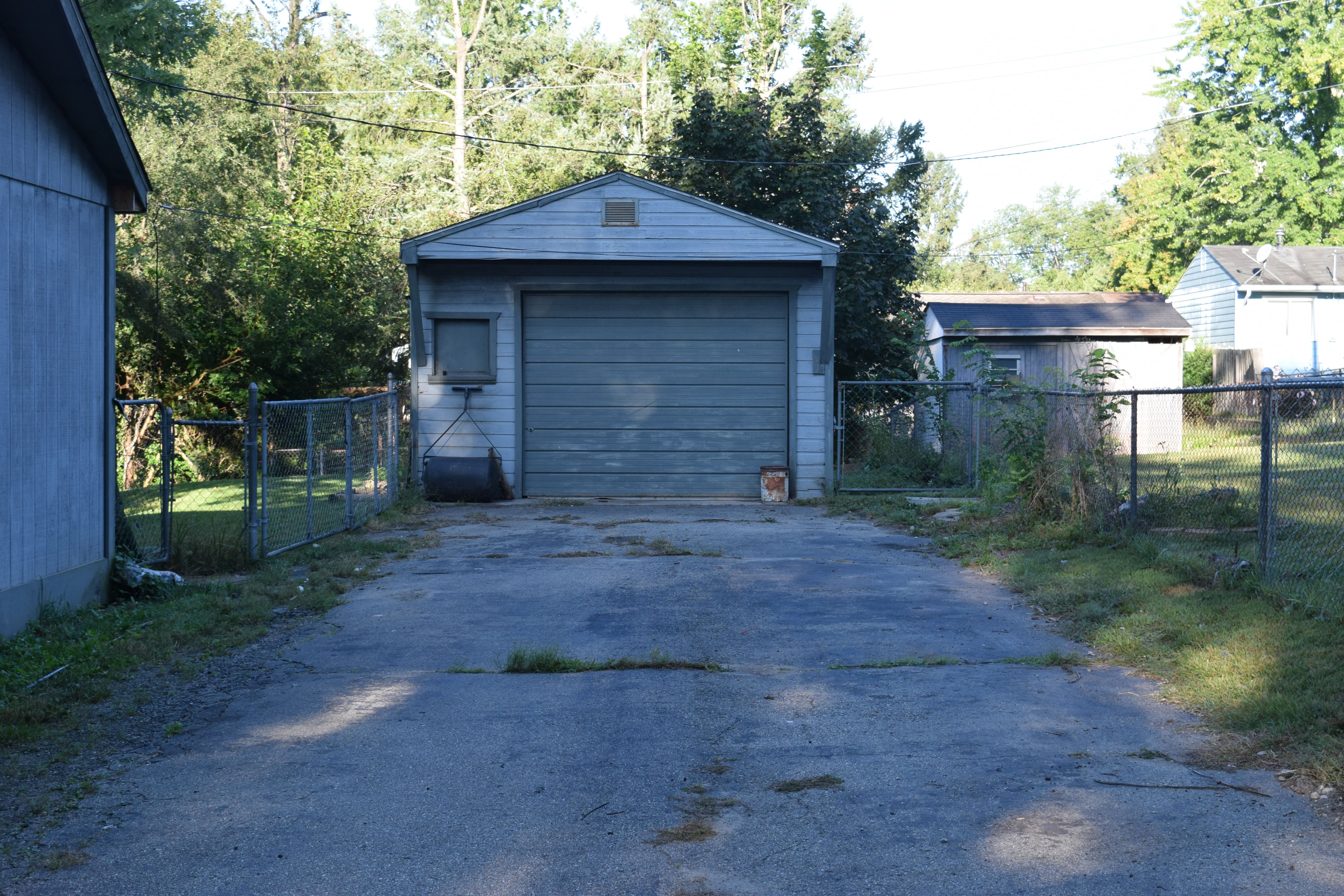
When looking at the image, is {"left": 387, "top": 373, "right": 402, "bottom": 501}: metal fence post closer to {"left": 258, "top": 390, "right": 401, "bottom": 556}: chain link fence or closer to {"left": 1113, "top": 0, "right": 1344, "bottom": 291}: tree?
{"left": 258, "top": 390, "right": 401, "bottom": 556}: chain link fence

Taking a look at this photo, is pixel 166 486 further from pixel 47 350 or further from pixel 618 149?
pixel 618 149

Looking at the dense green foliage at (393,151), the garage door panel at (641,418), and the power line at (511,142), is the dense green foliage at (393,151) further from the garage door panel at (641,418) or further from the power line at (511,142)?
the garage door panel at (641,418)

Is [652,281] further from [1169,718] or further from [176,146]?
[176,146]

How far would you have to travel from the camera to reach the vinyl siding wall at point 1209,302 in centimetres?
3222

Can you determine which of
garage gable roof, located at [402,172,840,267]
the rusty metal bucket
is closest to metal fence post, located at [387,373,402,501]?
garage gable roof, located at [402,172,840,267]

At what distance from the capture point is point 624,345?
1554 cm

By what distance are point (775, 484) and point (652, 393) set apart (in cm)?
215

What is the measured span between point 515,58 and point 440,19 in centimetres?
299

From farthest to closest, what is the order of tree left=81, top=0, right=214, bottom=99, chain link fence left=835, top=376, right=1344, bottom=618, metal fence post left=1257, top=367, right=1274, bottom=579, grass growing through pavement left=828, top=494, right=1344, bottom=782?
tree left=81, top=0, right=214, bottom=99
metal fence post left=1257, top=367, right=1274, bottom=579
chain link fence left=835, top=376, right=1344, bottom=618
grass growing through pavement left=828, top=494, right=1344, bottom=782

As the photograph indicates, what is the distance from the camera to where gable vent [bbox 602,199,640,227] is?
14.8m

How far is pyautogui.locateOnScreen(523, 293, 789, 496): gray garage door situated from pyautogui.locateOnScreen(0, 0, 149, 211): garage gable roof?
7.59m

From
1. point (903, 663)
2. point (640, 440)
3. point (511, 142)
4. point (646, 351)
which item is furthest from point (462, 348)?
point (511, 142)

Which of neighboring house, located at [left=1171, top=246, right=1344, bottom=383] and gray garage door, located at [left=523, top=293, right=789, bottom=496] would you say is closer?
gray garage door, located at [left=523, top=293, right=789, bottom=496]

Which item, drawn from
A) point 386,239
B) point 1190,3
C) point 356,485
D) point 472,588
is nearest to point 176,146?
point 386,239
